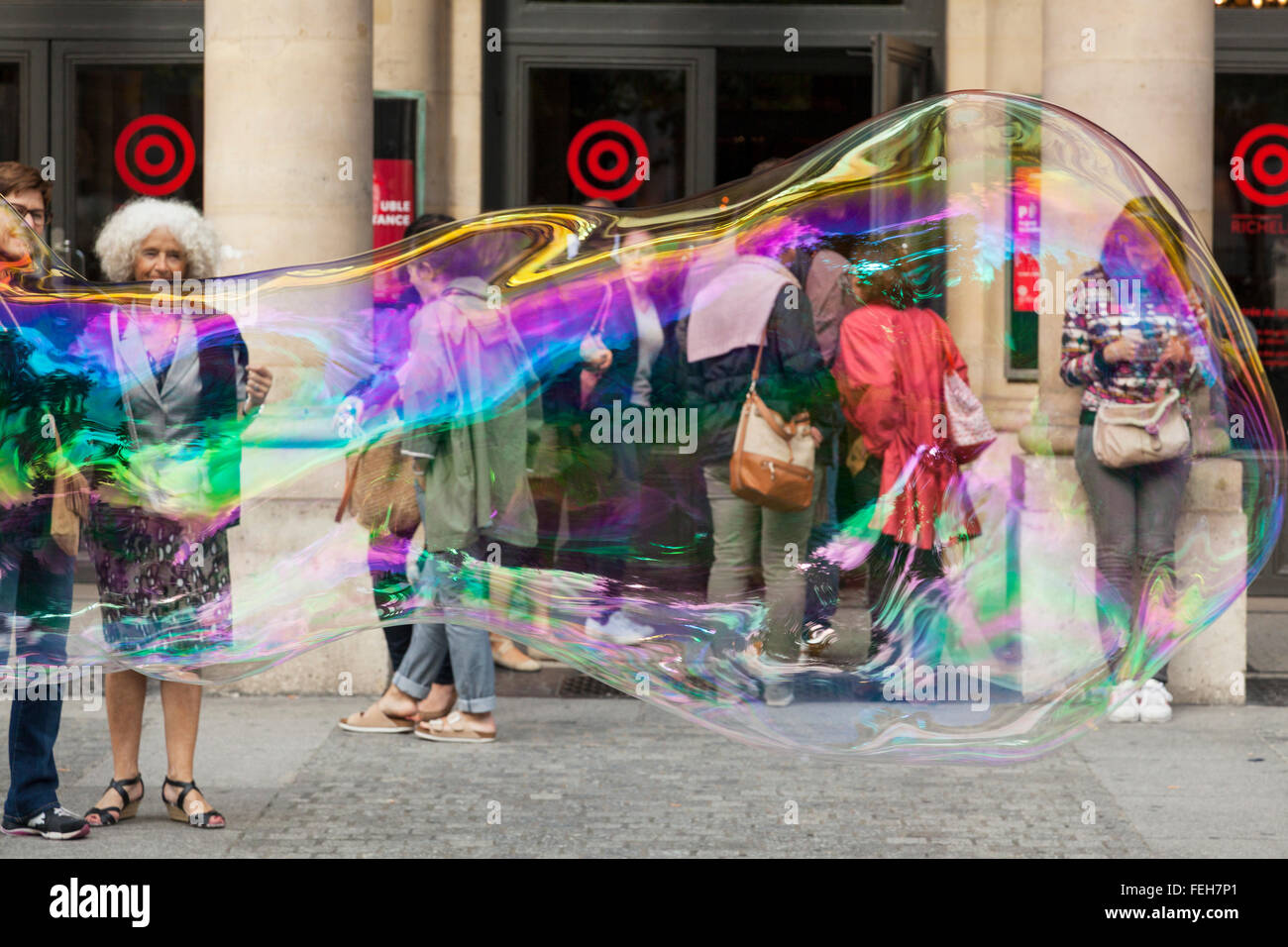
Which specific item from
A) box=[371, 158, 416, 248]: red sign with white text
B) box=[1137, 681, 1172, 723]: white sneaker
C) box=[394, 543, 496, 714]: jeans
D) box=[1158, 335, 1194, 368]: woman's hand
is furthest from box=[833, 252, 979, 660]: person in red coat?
box=[371, 158, 416, 248]: red sign with white text

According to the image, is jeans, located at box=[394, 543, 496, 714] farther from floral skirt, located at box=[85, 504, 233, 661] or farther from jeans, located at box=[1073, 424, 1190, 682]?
jeans, located at box=[1073, 424, 1190, 682]

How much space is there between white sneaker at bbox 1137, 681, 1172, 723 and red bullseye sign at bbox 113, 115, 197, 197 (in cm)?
613

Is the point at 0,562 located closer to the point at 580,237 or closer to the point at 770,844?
the point at 580,237

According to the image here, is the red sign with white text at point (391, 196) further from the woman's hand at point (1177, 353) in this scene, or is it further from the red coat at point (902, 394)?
the woman's hand at point (1177, 353)

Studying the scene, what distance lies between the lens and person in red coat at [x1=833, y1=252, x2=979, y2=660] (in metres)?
4.36

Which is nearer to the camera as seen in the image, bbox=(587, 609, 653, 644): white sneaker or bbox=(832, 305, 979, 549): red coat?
bbox=(832, 305, 979, 549): red coat

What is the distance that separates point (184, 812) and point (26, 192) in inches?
85.4

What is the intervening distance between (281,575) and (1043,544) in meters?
→ 2.11

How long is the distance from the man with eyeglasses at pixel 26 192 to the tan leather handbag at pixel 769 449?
2.69 meters

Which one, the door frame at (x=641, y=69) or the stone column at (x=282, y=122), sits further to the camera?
the door frame at (x=641, y=69)

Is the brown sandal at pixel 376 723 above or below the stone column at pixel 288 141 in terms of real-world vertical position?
below

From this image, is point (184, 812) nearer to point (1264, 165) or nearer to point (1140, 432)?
point (1140, 432)

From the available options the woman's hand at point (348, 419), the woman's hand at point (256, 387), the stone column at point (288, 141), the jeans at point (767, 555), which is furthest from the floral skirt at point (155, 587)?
the stone column at point (288, 141)

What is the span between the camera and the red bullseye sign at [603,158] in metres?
9.93
